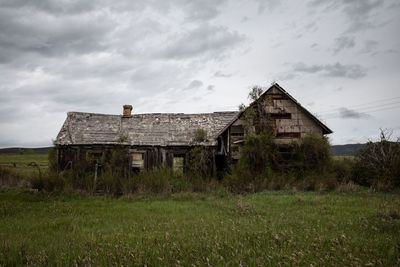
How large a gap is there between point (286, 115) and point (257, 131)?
2355mm

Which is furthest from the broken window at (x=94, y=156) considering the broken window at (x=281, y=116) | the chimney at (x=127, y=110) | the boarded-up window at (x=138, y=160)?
the broken window at (x=281, y=116)

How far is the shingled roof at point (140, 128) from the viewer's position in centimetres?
2188

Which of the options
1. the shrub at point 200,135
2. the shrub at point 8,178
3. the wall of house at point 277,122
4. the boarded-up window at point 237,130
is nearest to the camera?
the shrub at point 8,178

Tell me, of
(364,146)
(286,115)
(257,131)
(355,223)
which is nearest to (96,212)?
(355,223)

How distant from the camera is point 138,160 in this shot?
21.9m

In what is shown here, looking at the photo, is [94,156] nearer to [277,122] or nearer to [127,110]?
[127,110]

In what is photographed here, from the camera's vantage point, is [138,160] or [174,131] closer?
[138,160]

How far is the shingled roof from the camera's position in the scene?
21.9 metres

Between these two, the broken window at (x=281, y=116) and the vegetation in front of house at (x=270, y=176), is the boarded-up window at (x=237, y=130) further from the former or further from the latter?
the broken window at (x=281, y=116)

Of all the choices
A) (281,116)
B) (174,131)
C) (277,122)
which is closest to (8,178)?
(174,131)

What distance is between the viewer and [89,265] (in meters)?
3.75

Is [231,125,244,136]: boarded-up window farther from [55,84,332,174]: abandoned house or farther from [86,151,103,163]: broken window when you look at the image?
[86,151,103,163]: broken window

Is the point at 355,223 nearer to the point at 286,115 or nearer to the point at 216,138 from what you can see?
the point at 286,115

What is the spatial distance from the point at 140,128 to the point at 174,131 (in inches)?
120
